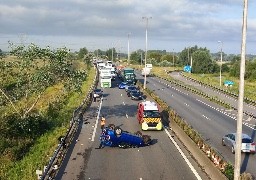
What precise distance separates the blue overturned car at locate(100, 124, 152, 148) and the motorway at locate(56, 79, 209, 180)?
0.38 metres

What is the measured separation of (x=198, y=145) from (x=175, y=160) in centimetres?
208

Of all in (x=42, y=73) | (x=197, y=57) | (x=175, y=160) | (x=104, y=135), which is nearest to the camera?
(x=175, y=160)

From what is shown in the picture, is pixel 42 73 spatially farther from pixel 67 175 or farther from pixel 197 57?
pixel 197 57

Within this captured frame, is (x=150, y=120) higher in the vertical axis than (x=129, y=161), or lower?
higher

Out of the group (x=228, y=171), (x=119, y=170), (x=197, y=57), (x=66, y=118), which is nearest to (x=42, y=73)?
(x=66, y=118)

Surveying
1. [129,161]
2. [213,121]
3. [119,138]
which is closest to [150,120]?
[119,138]

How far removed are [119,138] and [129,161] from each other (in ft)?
9.62

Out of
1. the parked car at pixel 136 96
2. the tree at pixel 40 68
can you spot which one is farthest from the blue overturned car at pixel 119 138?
the parked car at pixel 136 96

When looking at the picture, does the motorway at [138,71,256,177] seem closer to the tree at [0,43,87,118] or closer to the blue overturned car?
the blue overturned car

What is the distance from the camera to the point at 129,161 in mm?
23047

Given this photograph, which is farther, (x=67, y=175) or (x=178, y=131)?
(x=178, y=131)

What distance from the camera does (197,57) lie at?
144 metres

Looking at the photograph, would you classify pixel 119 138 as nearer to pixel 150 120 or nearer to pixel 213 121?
pixel 150 120

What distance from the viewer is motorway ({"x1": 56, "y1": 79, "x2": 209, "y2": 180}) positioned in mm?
20297
